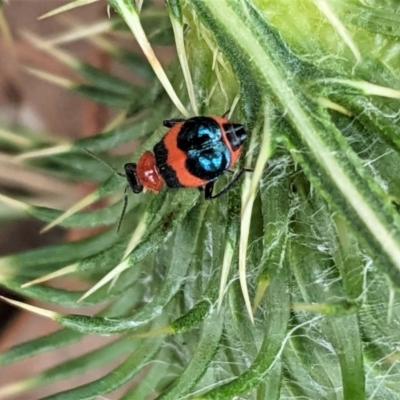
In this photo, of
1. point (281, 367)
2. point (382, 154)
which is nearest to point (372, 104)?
point (382, 154)

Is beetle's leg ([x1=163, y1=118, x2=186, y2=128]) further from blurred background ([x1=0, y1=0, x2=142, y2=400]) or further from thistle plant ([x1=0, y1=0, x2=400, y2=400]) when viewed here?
blurred background ([x1=0, y1=0, x2=142, y2=400])

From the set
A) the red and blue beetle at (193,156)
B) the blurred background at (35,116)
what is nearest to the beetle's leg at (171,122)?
the red and blue beetle at (193,156)

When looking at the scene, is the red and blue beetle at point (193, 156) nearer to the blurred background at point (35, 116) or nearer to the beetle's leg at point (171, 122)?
the beetle's leg at point (171, 122)

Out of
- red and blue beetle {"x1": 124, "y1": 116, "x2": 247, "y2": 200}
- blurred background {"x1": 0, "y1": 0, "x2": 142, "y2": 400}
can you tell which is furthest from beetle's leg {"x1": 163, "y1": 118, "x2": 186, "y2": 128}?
blurred background {"x1": 0, "y1": 0, "x2": 142, "y2": 400}

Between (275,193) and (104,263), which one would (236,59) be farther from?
(104,263)

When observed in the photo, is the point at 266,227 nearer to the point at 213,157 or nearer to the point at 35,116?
the point at 213,157

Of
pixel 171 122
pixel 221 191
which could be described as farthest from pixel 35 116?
pixel 221 191
